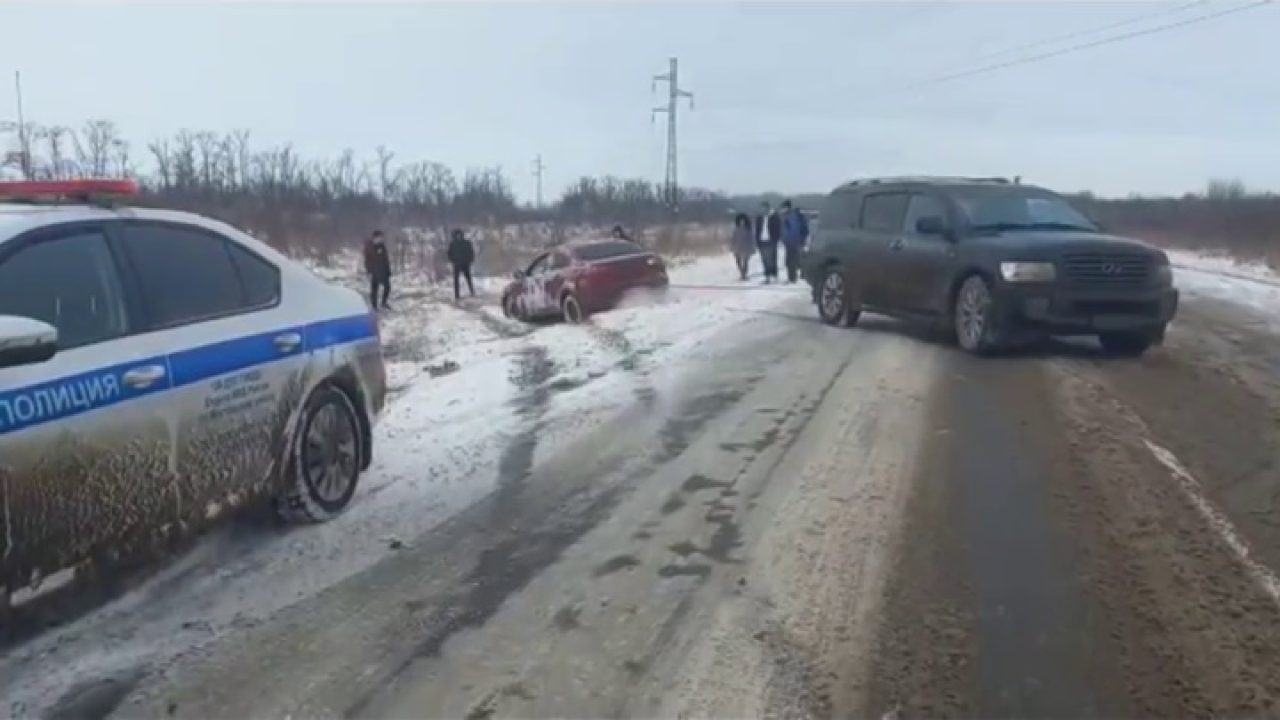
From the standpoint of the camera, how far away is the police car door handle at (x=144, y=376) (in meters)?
4.42

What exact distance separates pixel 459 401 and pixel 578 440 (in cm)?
204

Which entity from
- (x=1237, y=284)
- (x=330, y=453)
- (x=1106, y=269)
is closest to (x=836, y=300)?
(x=1106, y=269)

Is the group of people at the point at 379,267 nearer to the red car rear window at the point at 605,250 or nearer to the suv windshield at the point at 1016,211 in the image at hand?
the red car rear window at the point at 605,250

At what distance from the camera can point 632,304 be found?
746 inches

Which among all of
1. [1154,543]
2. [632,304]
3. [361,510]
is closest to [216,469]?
[361,510]

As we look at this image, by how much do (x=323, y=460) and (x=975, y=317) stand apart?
7464 mm

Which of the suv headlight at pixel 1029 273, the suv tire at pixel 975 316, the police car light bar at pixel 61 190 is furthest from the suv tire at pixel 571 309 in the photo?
the police car light bar at pixel 61 190

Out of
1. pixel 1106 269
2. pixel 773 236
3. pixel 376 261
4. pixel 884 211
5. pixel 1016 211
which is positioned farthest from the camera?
pixel 773 236

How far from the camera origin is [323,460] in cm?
583

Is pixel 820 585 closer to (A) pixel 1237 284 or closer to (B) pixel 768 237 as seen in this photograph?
(B) pixel 768 237

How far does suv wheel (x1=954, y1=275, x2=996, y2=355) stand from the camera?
11.1m

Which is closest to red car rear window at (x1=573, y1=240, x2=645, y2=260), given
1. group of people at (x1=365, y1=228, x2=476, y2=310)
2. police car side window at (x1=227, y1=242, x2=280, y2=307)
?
group of people at (x1=365, y1=228, x2=476, y2=310)

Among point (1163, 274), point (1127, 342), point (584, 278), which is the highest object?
point (1163, 274)

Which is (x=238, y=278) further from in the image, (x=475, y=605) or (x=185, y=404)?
(x=475, y=605)
